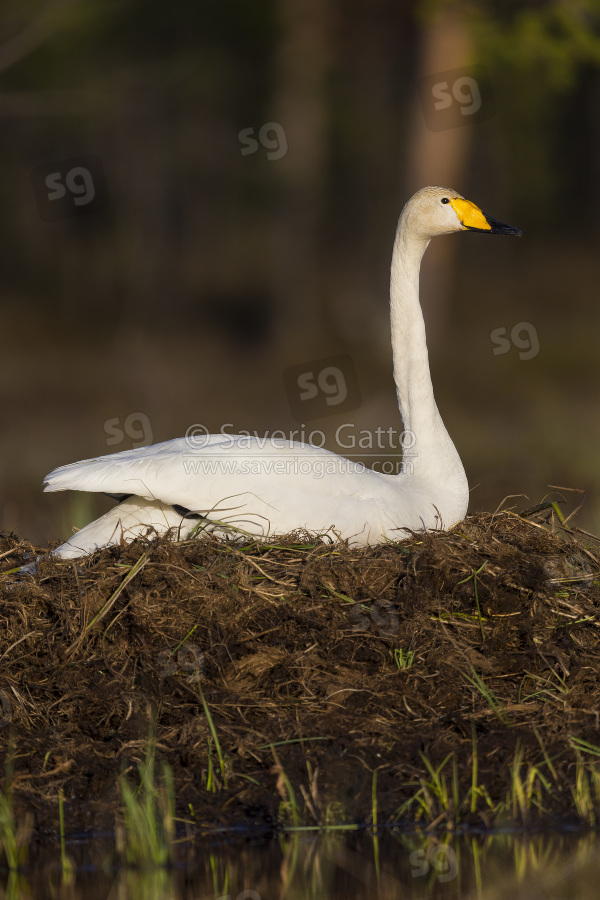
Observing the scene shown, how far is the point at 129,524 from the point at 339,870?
2.53 m

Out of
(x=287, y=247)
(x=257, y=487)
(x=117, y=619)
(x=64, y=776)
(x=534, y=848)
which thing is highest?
(x=287, y=247)

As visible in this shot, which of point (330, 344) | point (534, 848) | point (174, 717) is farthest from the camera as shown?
point (330, 344)

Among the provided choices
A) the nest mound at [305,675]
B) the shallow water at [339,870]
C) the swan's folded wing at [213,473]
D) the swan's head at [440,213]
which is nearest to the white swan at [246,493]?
the swan's folded wing at [213,473]

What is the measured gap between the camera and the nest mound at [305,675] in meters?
4.67

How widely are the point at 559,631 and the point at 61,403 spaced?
1464 cm

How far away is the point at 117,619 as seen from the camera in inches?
215

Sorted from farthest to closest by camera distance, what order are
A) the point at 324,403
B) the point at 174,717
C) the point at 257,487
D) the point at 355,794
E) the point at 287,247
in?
the point at 287,247 → the point at 324,403 → the point at 257,487 → the point at 174,717 → the point at 355,794

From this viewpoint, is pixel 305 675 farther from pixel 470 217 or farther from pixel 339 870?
pixel 470 217

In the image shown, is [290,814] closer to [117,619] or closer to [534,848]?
[534,848]

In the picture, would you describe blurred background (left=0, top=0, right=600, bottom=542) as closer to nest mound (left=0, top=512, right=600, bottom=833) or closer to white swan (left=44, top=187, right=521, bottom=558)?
white swan (left=44, top=187, right=521, bottom=558)

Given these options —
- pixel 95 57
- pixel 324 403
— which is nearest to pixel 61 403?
pixel 324 403

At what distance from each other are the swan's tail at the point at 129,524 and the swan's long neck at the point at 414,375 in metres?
1.45

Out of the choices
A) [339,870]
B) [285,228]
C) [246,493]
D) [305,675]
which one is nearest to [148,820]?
[339,870]

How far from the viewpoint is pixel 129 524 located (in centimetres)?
623
